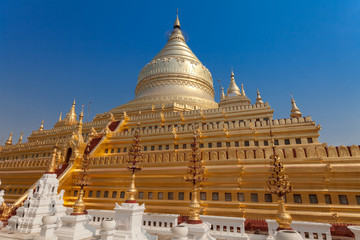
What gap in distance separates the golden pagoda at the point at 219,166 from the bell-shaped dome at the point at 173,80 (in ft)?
14.6

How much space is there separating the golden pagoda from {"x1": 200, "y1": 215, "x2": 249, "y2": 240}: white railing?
2564 mm

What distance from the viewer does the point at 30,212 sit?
9.84m

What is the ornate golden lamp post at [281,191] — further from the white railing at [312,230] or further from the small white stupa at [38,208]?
the small white stupa at [38,208]

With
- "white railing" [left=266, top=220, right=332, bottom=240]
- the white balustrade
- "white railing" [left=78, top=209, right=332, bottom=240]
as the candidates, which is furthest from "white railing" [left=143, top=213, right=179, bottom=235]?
"white railing" [left=266, top=220, right=332, bottom=240]

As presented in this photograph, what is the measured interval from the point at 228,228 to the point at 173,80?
91.6 ft

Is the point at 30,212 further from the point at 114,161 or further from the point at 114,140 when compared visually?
the point at 114,140

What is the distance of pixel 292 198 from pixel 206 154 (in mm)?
5546

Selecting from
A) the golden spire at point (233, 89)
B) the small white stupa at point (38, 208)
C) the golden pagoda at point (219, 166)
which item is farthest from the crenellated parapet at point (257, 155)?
the golden spire at point (233, 89)

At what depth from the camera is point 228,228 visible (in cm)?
845

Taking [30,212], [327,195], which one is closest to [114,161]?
[30,212]

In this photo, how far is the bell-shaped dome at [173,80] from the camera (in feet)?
98.9

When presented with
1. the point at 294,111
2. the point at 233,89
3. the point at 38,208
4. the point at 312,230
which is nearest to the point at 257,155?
the point at 312,230

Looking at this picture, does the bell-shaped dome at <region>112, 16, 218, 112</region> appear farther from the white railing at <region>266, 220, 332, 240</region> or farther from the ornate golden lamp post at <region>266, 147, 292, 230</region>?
the ornate golden lamp post at <region>266, 147, 292, 230</region>

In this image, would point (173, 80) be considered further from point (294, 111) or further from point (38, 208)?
point (38, 208)
